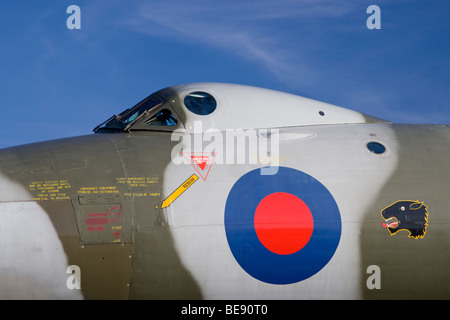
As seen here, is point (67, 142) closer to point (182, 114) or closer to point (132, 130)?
point (132, 130)

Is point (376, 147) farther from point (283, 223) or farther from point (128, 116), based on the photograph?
point (128, 116)

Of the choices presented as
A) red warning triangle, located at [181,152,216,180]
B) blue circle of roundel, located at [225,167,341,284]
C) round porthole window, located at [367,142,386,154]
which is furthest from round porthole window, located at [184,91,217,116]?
round porthole window, located at [367,142,386,154]

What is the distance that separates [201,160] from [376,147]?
10.3ft

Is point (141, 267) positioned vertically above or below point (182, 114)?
below

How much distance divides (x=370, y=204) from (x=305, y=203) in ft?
3.56

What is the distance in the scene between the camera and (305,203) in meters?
8.48

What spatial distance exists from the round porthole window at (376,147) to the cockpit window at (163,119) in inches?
138

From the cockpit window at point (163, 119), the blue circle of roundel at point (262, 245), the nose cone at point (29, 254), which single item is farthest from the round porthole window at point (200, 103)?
the nose cone at point (29, 254)

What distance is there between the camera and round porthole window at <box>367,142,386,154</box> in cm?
939

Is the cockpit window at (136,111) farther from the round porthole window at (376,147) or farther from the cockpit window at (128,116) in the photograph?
the round porthole window at (376,147)

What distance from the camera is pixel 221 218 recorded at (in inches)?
324

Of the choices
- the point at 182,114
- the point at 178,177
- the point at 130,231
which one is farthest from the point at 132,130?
the point at 130,231

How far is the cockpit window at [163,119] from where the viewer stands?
384 inches

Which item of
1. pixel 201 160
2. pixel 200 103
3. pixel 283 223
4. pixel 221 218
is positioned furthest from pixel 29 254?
A: pixel 200 103
